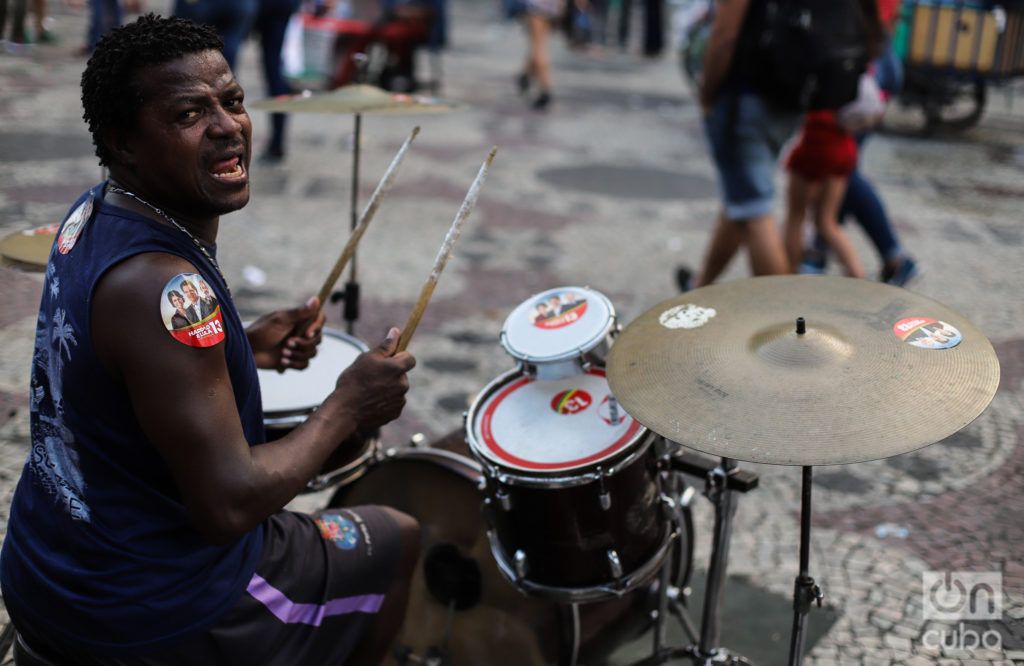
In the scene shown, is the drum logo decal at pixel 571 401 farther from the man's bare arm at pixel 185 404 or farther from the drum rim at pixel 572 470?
the man's bare arm at pixel 185 404

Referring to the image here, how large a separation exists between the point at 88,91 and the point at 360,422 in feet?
2.38

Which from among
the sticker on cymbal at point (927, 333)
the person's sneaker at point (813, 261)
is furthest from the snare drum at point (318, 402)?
the person's sneaker at point (813, 261)

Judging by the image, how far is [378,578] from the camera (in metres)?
2.07

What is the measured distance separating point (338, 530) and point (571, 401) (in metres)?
0.56

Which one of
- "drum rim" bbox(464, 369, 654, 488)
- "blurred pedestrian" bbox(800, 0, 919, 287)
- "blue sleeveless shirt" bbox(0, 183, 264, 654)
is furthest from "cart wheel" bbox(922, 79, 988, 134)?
"blue sleeveless shirt" bbox(0, 183, 264, 654)

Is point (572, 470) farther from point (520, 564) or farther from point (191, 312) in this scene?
point (191, 312)

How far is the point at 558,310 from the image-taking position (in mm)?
2340

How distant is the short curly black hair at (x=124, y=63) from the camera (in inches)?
65.2

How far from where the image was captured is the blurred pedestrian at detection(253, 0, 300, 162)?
280 inches

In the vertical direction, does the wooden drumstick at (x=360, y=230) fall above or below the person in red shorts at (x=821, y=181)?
above

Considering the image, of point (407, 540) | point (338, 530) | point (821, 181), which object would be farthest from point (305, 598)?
point (821, 181)

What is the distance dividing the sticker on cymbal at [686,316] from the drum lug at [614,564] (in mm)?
487

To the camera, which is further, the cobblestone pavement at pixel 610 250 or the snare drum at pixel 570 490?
the cobblestone pavement at pixel 610 250

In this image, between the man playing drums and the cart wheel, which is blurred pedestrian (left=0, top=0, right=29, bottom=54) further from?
the man playing drums
